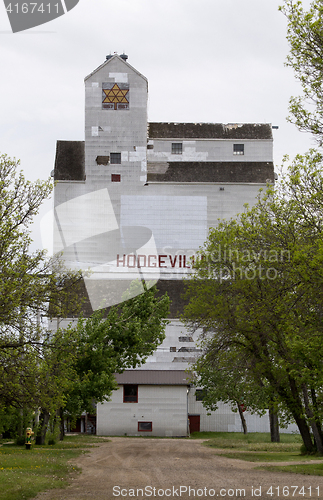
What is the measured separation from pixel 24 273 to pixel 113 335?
1539 cm

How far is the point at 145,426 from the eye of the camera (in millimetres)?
53688

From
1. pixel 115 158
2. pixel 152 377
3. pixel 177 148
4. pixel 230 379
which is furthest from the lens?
pixel 177 148

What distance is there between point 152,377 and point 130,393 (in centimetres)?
258

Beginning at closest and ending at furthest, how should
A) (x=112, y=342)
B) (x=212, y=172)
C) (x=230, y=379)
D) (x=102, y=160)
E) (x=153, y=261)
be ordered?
(x=112, y=342)
(x=230, y=379)
(x=153, y=261)
(x=102, y=160)
(x=212, y=172)

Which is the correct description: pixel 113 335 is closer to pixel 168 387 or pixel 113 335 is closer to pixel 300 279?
pixel 300 279

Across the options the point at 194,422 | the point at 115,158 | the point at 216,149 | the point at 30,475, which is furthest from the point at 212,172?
the point at 30,475

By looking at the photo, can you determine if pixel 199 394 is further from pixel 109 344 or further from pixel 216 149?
pixel 216 149

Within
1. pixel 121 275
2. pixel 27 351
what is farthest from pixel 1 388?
pixel 121 275

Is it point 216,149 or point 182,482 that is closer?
point 182,482

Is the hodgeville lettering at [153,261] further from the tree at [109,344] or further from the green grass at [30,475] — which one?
the green grass at [30,475]

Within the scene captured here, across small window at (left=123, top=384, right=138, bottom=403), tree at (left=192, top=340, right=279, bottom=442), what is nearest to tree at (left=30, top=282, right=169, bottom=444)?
tree at (left=192, top=340, right=279, bottom=442)

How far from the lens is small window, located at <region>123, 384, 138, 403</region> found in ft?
179

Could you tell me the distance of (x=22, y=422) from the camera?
33.2m

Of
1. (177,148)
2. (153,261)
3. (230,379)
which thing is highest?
(177,148)
